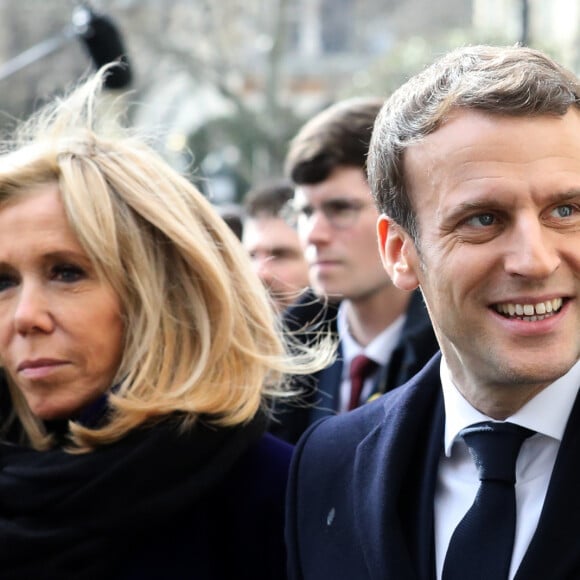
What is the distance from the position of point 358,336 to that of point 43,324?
5.24ft

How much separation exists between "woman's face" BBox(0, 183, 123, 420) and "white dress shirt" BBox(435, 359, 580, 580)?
38.7 inches

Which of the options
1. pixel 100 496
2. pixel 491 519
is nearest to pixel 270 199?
pixel 100 496

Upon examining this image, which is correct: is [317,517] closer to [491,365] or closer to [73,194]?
[491,365]

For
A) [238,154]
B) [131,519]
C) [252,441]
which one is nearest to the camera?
[131,519]

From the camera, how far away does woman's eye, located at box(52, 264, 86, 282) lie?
3021 mm

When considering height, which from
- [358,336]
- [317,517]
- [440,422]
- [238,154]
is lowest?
[317,517]

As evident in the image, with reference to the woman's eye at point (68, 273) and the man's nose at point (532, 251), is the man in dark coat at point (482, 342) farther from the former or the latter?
the woman's eye at point (68, 273)

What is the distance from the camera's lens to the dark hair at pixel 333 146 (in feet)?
14.9

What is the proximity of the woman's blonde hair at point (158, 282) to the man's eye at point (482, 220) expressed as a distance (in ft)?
3.09

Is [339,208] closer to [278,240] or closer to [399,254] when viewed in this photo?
[278,240]

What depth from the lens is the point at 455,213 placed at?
2.36 metres

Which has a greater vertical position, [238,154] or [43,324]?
[238,154]

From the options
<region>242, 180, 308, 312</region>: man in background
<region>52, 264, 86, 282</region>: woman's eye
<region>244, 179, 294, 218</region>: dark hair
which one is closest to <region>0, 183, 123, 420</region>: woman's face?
<region>52, 264, 86, 282</region>: woman's eye

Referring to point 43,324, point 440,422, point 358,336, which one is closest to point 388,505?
point 440,422
